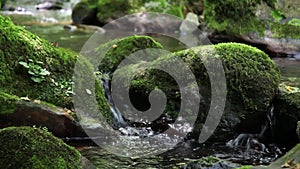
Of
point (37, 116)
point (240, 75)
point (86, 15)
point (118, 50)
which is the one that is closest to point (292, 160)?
point (240, 75)

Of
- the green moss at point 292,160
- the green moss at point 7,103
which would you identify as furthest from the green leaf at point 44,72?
the green moss at point 292,160

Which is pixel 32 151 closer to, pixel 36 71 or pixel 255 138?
pixel 36 71

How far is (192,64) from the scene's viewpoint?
6.45 m

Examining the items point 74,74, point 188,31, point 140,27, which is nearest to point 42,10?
point 140,27

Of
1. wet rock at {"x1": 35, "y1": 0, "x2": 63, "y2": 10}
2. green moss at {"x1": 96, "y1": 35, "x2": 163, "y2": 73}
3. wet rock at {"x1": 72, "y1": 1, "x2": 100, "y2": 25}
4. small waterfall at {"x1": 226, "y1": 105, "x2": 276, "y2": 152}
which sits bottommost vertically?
small waterfall at {"x1": 226, "y1": 105, "x2": 276, "y2": 152}

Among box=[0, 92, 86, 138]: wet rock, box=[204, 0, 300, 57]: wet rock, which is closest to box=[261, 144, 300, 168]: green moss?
box=[0, 92, 86, 138]: wet rock

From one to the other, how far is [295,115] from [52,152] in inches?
138

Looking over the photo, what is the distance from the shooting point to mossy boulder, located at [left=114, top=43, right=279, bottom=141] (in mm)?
6164

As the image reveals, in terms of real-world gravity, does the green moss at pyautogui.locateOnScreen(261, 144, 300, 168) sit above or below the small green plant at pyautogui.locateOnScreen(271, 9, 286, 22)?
below

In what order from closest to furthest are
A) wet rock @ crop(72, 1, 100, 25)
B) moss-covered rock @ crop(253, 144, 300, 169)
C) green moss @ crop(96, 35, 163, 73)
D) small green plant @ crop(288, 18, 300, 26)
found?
moss-covered rock @ crop(253, 144, 300, 169), green moss @ crop(96, 35, 163, 73), small green plant @ crop(288, 18, 300, 26), wet rock @ crop(72, 1, 100, 25)

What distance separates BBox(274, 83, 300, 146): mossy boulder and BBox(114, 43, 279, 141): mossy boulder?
0.50ft

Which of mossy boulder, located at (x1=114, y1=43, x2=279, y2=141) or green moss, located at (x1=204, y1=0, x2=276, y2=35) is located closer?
mossy boulder, located at (x1=114, y1=43, x2=279, y2=141)

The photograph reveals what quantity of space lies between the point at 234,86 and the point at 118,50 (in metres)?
2.45

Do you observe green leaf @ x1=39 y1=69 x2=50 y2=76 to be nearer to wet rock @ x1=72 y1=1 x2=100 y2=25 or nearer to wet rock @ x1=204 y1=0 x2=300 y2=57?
wet rock @ x1=204 y1=0 x2=300 y2=57
